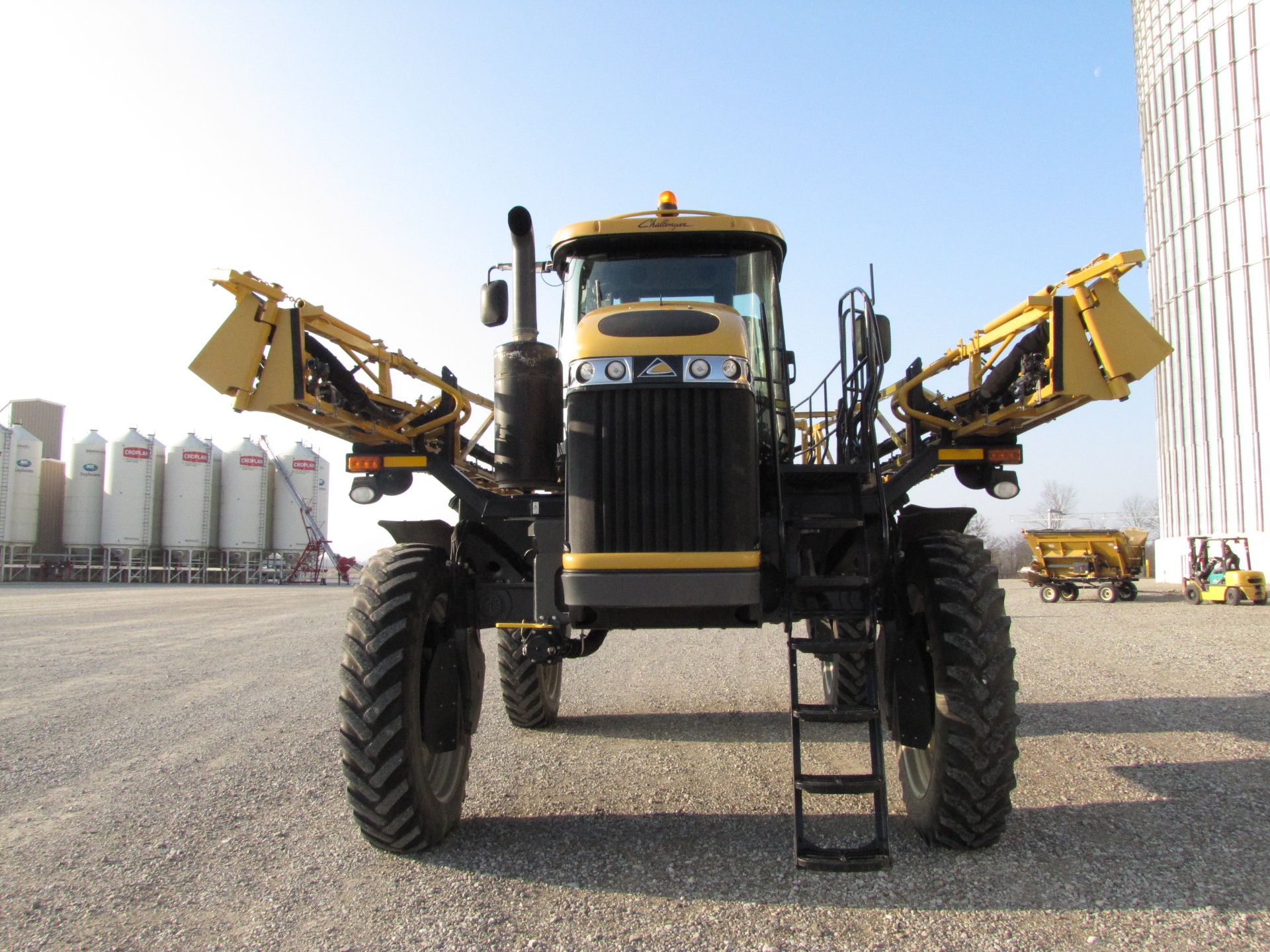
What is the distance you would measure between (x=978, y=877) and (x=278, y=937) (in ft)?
9.21

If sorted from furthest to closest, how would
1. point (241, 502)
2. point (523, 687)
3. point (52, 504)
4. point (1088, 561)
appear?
point (241, 502), point (52, 504), point (1088, 561), point (523, 687)

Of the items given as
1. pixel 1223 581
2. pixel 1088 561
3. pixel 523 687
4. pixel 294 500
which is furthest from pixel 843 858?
pixel 294 500

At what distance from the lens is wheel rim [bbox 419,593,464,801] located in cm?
421

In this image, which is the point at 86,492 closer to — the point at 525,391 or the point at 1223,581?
the point at 525,391

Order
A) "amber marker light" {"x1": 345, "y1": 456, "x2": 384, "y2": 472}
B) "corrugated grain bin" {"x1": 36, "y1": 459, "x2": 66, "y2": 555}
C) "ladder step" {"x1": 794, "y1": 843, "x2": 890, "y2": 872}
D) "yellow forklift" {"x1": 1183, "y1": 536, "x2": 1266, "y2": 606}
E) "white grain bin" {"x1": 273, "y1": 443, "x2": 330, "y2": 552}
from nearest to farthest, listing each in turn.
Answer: "ladder step" {"x1": 794, "y1": 843, "x2": 890, "y2": 872} < "amber marker light" {"x1": 345, "y1": 456, "x2": 384, "y2": 472} < "yellow forklift" {"x1": 1183, "y1": 536, "x2": 1266, "y2": 606} < "corrugated grain bin" {"x1": 36, "y1": 459, "x2": 66, "y2": 555} < "white grain bin" {"x1": 273, "y1": 443, "x2": 330, "y2": 552}

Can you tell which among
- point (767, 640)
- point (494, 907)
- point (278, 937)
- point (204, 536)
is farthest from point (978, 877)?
point (204, 536)

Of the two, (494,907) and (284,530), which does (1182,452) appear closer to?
(494,907)

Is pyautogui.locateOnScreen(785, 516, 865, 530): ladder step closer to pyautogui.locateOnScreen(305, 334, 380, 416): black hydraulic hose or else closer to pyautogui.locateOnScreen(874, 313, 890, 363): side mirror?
pyautogui.locateOnScreen(874, 313, 890, 363): side mirror

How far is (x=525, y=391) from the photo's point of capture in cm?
474

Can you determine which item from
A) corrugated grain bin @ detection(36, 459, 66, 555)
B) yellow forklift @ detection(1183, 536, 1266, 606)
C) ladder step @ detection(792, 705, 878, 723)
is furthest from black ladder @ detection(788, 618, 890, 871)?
corrugated grain bin @ detection(36, 459, 66, 555)

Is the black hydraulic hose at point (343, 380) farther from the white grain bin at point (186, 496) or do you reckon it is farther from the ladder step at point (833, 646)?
the white grain bin at point (186, 496)

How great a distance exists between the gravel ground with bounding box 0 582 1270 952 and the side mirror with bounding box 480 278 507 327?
2.72 meters

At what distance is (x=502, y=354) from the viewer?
4.78 metres

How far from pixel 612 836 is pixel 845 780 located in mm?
1333
